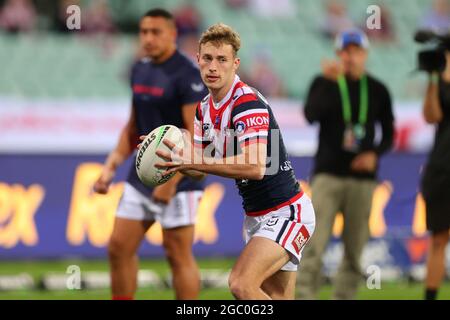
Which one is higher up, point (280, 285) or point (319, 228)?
point (280, 285)

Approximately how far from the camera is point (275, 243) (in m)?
6.81

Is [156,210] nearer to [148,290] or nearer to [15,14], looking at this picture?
[148,290]

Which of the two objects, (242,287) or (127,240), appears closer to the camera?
(242,287)

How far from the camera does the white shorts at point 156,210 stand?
28.9ft

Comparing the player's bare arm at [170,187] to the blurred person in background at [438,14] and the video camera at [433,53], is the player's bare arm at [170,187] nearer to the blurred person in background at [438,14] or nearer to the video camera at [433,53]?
the video camera at [433,53]

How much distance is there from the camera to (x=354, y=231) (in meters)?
10.1

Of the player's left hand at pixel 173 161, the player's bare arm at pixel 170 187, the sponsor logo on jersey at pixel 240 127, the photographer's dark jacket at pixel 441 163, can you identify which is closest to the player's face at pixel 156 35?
the player's bare arm at pixel 170 187

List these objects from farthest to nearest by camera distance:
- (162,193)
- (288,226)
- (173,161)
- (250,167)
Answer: (162,193) → (288,226) → (250,167) → (173,161)

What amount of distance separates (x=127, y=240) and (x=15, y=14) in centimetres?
1021

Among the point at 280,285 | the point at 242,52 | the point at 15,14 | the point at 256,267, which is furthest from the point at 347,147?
the point at 15,14

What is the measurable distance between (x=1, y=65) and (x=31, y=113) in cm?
181

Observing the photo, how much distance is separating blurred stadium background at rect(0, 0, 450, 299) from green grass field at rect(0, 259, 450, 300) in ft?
0.08

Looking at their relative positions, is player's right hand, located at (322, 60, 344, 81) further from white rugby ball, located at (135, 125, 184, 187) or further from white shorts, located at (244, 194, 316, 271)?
white rugby ball, located at (135, 125, 184, 187)

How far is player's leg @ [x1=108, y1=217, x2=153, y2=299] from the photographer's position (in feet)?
28.5
